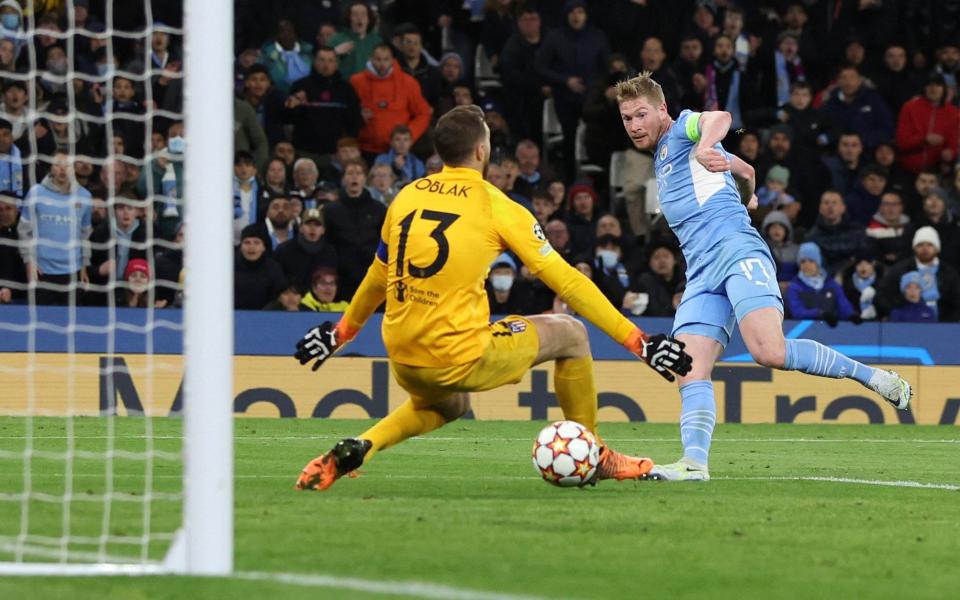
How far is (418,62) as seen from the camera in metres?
18.5

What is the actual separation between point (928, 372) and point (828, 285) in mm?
1281

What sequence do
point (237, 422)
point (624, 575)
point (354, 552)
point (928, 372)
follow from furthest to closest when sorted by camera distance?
point (928, 372)
point (237, 422)
point (354, 552)
point (624, 575)

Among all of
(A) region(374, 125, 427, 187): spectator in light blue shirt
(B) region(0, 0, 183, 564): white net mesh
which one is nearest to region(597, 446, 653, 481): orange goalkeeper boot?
(B) region(0, 0, 183, 564): white net mesh

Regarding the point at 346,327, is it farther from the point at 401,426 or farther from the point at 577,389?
the point at 577,389

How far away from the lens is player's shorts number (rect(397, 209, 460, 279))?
24.6 feet

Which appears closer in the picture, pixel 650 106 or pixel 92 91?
pixel 650 106

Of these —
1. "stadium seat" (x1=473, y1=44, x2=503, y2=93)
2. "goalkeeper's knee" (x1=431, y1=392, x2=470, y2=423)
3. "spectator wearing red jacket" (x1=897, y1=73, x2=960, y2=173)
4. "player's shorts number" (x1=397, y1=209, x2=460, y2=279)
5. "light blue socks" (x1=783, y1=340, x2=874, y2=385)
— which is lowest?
"goalkeeper's knee" (x1=431, y1=392, x2=470, y2=423)

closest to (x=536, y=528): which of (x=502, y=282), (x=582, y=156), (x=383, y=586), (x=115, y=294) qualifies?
(x=383, y=586)

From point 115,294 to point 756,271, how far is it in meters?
7.43

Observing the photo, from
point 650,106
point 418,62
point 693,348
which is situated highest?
point 418,62

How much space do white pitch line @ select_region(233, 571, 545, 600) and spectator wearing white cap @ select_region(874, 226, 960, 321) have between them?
12446 mm

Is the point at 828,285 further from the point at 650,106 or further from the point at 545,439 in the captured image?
the point at 545,439

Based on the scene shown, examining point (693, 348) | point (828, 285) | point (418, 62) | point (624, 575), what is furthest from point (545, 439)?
point (418, 62)

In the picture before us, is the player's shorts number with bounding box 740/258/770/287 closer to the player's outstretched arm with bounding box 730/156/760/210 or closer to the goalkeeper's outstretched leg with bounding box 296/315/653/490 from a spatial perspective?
the player's outstretched arm with bounding box 730/156/760/210
